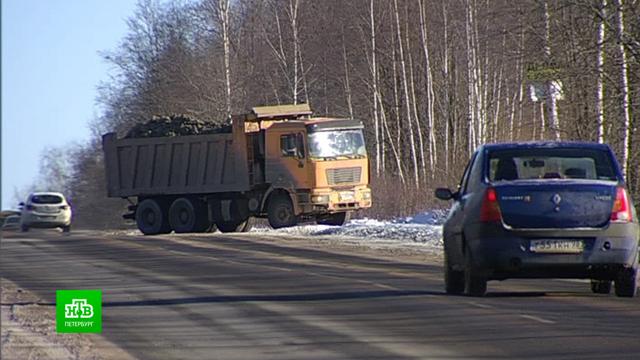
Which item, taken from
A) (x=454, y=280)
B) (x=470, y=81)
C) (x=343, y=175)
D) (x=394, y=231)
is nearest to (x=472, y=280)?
(x=454, y=280)

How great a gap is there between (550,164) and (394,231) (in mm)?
17092

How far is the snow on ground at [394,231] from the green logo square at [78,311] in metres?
11.0

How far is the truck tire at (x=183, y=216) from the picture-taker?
3850 cm

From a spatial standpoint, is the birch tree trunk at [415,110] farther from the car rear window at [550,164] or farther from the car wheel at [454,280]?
the car rear window at [550,164]

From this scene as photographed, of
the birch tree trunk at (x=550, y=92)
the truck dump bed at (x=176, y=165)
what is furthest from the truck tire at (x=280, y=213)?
the birch tree trunk at (x=550, y=92)

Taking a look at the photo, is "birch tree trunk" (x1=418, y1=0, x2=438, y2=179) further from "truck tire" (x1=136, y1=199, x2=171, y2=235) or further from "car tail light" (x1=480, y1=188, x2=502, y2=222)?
"car tail light" (x1=480, y1=188, x2=502, y2=222)

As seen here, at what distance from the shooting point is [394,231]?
3164cm

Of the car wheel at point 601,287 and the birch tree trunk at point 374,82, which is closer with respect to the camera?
the car wheel at point 601,287

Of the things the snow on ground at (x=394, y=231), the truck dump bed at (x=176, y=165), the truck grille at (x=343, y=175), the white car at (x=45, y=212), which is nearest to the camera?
the snow on ground at (x=394, y=231)

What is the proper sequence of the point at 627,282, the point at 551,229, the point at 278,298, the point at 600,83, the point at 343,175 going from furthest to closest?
the point at 343,175 → the point at 600,83 → the point at 278,298 → the point at 627,282 → the point at 551,229

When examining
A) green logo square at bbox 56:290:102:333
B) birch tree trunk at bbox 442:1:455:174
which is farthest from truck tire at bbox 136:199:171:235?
green logo square at bbox 56:290:102:333

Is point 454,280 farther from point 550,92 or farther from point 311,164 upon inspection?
point 311,164

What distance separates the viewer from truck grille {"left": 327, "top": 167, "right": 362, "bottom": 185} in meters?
36.2

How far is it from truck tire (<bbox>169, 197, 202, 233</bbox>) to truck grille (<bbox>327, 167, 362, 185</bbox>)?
185 inches
